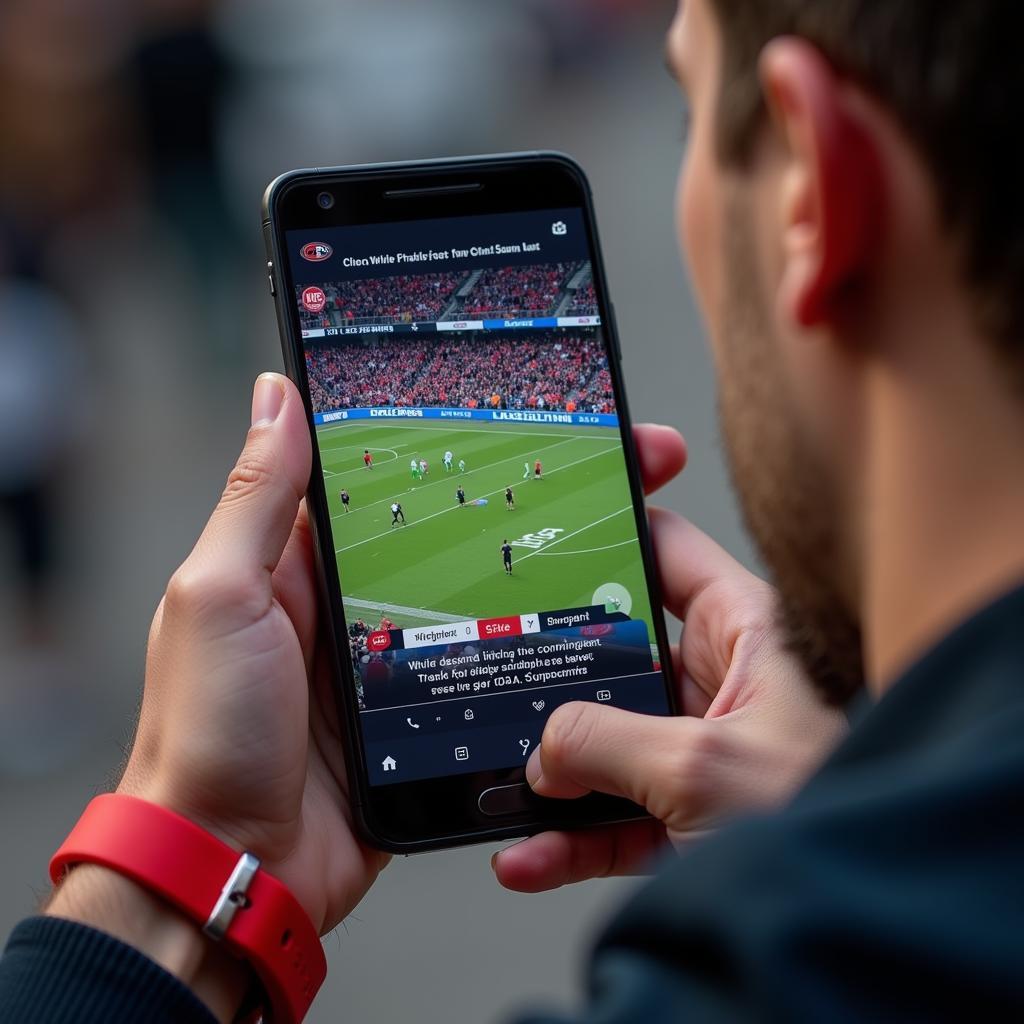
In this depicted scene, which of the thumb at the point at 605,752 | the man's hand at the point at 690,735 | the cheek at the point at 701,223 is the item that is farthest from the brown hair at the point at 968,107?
the thumb at the point at 605,752

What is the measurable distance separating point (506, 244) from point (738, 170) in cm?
129

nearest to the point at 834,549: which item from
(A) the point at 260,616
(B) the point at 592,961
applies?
(B) the point at 592,961

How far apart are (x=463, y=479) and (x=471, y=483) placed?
19mm

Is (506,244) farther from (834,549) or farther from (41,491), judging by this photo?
(41,491)

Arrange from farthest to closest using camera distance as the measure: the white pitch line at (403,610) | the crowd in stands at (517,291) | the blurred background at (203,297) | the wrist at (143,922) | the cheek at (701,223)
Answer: the blurred background at (203,297), the crowd in stands at (517,291), the white pitch line at (403,610), the wrist at (143,922), the cheek at (701,223)

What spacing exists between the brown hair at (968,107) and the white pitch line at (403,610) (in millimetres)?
1512

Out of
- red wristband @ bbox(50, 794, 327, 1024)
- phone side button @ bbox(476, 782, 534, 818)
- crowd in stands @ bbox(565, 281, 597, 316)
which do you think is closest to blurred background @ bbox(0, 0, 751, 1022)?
crowd in stands @ bbox(565, 281, 597, 316)

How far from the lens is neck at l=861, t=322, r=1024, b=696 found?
1071mm

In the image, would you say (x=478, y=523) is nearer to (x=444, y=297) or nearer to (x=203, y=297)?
(x=444, y=297)

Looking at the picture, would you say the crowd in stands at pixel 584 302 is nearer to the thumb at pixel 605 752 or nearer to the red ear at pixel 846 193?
the thumb at pixel 605 752

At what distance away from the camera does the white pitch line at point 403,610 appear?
246 centimetres

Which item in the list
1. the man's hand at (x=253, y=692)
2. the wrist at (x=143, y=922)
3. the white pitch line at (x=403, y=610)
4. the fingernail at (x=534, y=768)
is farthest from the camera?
the white pitch line at (x=403, y=610)

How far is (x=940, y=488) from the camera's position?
1.11 m

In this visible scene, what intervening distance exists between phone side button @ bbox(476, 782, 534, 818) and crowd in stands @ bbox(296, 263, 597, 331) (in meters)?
0.88
